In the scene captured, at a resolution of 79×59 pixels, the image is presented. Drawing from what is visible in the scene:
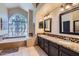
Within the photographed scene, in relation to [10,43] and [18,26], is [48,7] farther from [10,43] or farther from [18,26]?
[18,26]

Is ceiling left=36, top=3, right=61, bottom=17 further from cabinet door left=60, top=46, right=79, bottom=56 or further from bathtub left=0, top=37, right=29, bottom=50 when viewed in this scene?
cabinet door left=60, top=46, right=79, bottom=56

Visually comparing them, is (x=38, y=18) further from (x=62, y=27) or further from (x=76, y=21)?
(x=76, y=21)

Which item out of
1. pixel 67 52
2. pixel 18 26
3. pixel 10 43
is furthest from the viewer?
pixel 18 26

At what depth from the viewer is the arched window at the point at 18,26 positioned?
7.85m

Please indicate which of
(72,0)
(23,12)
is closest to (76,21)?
(72,0)

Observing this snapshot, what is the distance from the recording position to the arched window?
25.7 feet

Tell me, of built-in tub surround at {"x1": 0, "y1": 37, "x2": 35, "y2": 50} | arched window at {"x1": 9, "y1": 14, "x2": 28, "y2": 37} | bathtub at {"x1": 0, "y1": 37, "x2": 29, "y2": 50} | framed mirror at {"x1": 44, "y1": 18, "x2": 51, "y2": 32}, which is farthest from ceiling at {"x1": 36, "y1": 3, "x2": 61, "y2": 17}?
arched window at {"x1": 9, "y1": 14, "x2": 28, "y2": 37}

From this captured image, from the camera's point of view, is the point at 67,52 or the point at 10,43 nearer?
the point at 67,52

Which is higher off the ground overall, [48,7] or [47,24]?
[48,7]

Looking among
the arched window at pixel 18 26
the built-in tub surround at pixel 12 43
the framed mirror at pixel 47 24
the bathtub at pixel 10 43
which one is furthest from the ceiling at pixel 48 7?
the arched window at pixel 18 26

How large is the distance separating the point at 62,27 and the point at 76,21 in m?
1.04

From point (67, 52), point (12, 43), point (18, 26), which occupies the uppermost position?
point (18, 26)

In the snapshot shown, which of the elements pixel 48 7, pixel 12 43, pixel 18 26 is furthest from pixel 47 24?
pixel 18 26

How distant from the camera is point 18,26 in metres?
8.12
